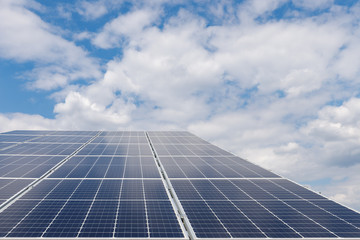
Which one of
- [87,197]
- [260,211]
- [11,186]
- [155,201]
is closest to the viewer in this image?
[260,211]

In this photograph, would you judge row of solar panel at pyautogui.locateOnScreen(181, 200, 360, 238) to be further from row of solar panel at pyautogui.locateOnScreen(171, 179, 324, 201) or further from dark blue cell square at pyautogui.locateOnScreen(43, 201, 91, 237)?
dark blue cell square at pyautogui.locateOnScreen(43, 201, 91, 237)

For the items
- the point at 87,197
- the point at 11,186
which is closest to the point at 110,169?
the point at 87,197

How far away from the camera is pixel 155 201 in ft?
45.0

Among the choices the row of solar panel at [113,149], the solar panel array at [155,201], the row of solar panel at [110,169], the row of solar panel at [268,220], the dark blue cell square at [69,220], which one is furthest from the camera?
the row of solar panel at [113,149]

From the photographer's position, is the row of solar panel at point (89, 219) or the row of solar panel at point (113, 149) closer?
the row of solar panel at point (89, 219)

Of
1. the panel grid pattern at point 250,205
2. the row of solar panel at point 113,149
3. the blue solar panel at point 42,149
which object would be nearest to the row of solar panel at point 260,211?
the panel grid pattern at point 250,205

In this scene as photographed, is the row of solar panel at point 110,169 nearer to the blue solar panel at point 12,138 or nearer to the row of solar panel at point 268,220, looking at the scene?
the row of solar panel at point 268,220

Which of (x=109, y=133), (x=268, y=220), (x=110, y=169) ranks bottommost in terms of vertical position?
(x=268, y=220)

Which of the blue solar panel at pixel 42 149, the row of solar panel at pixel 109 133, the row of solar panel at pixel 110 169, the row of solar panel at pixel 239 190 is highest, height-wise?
the row of solar panel at pixel 109 133

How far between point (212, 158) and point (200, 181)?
762 cm

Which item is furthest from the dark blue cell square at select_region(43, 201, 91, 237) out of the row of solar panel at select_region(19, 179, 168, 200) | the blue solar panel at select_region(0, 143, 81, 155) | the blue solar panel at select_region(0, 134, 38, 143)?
the blue solar panel at select_region(0, 134, 38, 143)

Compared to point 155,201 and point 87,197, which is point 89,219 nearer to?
point 87,197

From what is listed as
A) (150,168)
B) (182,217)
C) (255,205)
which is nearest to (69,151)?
(150,168)

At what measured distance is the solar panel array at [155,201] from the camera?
11086 mm
